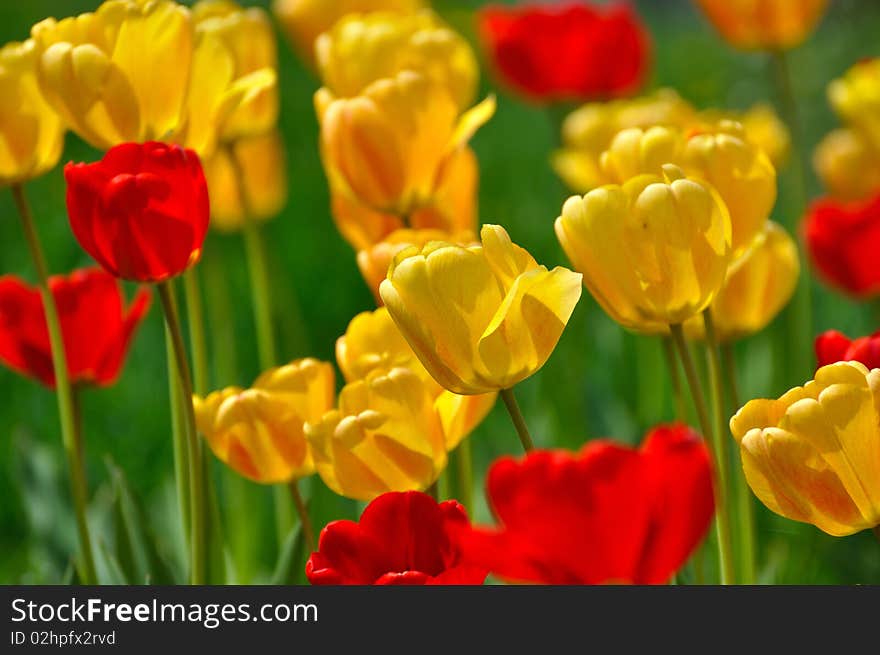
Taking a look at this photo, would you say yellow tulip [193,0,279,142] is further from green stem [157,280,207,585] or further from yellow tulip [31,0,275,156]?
green stem [157,280,207,585]

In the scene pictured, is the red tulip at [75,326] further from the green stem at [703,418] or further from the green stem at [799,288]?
the green stem at [799,288]

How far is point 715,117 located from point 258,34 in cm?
50

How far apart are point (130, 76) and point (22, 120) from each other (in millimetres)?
88

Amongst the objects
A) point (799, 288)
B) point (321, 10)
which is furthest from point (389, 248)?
point (799, 288)

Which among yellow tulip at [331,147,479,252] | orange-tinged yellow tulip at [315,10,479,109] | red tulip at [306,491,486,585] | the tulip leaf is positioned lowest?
the tulip leaf

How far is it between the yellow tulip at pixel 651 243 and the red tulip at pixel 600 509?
0.54 ft

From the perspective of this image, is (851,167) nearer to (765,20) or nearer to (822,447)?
(765,20)

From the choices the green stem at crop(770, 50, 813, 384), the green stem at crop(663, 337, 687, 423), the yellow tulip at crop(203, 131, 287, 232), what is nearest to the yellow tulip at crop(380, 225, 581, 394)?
the green stem at crop(663, 337, 687, 423)

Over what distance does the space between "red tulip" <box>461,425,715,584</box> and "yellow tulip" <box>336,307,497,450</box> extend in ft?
0.65

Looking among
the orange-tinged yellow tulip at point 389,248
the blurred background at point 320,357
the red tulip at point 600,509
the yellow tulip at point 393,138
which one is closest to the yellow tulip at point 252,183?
the blurred background at point 320,357

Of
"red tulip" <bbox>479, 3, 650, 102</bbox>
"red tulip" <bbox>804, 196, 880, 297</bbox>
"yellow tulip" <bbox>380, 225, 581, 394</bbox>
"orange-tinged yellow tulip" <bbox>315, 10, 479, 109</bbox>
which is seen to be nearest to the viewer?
"yellow tulip" <bbox>380, 225, 581, 394</bbox>

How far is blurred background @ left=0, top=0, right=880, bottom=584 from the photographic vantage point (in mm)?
1301

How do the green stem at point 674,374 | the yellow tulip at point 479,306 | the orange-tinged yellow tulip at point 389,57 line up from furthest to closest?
1. the orange-tinged yellow tulip at point 389,57
2. the green stem at point 674,374
3. the yellow tulip at point 479,306

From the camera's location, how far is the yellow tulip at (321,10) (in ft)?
4.80
